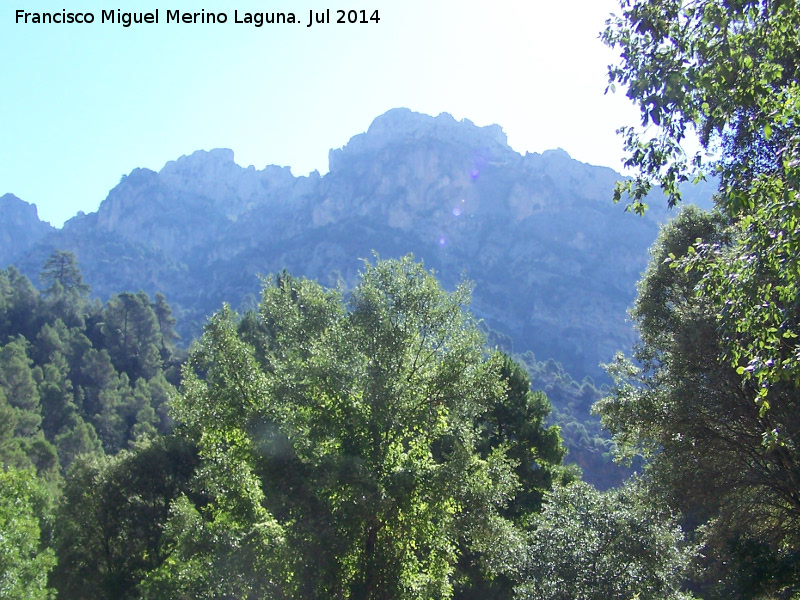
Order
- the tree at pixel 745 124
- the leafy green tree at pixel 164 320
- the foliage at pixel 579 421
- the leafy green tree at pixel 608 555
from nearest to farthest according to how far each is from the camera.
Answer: the tree at pixel 745 124 → the leafy green tree at pixel 608 555 → the leafy green tree at pixel 164 320 → the foliage at pixel 579 421

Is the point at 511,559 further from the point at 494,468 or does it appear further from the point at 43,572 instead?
the point at 43,572

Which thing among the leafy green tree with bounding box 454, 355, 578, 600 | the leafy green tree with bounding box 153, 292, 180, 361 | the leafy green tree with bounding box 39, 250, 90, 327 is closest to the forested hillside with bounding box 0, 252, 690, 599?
the leafy green tree with bounding box 454, 355, 578, 600

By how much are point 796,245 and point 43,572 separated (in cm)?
2457

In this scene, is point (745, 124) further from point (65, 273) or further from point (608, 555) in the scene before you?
point (65, 273)

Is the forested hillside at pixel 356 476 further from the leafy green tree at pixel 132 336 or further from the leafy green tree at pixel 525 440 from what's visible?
the leafy green tree at pixel 132 336

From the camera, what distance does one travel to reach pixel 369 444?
15.0 meters

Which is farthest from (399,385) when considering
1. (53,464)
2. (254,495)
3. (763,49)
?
(53,464)

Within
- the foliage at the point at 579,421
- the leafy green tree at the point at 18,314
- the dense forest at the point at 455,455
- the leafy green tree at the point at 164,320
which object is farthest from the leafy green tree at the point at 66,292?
the foliage at the point at 579,421

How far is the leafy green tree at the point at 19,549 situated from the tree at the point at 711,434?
18866 millimetres

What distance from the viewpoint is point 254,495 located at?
14.8 meters

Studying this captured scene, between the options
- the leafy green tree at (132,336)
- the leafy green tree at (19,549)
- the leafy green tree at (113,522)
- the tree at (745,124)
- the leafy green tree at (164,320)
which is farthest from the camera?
the leafy green tree at (164,320)

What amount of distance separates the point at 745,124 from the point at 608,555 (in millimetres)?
10912

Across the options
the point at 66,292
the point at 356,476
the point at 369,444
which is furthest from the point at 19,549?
the point at 66,292

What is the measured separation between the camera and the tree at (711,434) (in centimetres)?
1330
